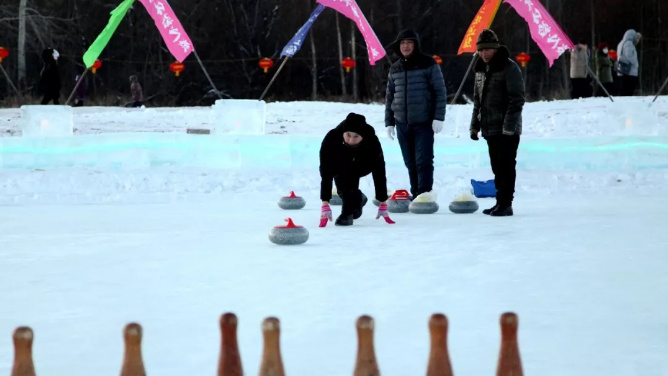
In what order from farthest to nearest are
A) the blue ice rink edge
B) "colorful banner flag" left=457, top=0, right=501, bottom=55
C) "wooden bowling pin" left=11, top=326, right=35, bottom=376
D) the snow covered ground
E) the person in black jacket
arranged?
"colorful banner flag" left=457, top=0, right=501, bottom=55
the blue ice rink edge
the person in black jacket
the snow covered ground
"wooden bowling pin" left=11, top=326, right=35, bottom=376

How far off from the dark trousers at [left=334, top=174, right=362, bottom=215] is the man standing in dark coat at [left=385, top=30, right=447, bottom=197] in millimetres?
1321

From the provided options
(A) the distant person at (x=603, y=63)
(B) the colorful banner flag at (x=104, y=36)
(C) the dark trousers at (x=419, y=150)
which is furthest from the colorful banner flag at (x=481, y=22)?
(A) the distant person at (x=603, y=63)

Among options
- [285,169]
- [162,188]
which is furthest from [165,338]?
[285,169]

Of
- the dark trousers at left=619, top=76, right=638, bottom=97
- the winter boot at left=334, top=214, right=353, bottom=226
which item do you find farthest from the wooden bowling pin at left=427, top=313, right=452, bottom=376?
the dark trousers at left=619, top=76, right=638, bottom=97

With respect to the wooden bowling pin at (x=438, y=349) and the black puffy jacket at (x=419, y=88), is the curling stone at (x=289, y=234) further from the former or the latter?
the wooden bowling pin at (x=438, y=349)

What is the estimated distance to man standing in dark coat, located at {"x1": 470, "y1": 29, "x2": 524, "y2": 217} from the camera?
29.8ft

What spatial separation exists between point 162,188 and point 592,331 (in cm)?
861

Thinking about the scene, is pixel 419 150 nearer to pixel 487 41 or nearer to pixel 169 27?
pixel 487 41

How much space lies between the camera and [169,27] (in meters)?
16.3

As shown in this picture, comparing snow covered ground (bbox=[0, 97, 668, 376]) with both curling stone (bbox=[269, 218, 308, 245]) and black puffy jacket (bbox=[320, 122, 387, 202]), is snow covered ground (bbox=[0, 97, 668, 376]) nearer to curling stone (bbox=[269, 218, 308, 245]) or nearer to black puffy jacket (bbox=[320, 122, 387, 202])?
curling stone (bbox=[269, 218, 308, 245])

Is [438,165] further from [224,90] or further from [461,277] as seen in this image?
[224,90]

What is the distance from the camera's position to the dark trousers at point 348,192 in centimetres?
855

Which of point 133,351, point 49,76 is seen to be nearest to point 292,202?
point 133,351

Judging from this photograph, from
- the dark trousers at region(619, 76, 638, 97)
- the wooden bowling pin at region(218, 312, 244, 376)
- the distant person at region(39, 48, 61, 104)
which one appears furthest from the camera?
the dark trousers at region(619, 76, 638, 97)
